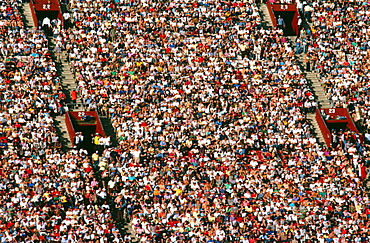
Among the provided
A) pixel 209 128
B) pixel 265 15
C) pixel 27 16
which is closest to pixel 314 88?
pixel 265 15

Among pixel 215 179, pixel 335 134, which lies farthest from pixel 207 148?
pixel 335 134

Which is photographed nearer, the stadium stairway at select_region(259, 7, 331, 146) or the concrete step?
the concrete step

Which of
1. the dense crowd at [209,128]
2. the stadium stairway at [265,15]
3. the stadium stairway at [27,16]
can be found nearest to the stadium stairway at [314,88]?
the stadium stairway at [265,15]

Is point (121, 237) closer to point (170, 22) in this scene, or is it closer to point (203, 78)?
point (203, 78)

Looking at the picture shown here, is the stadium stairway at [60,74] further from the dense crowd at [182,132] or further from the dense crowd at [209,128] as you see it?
the dense crowd at [209,128]

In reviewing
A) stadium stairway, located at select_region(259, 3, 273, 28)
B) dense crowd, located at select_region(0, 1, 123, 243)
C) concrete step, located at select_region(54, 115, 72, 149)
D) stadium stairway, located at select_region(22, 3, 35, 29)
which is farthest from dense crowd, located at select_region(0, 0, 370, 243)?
stadium stairway, located at select_region(259, 3, 273, 28)

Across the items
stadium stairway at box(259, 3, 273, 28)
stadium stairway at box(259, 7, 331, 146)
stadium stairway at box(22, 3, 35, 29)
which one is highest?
stadium stairway at box(22, 3, 35, 29)

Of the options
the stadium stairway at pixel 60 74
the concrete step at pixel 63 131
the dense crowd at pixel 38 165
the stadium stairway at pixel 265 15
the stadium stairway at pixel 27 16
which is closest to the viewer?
the dense crowd at pixel 38 165

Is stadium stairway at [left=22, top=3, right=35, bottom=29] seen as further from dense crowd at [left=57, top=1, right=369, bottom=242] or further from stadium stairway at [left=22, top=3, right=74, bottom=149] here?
dense crowd at [left=57, top=1, right=369, bottom=242]
